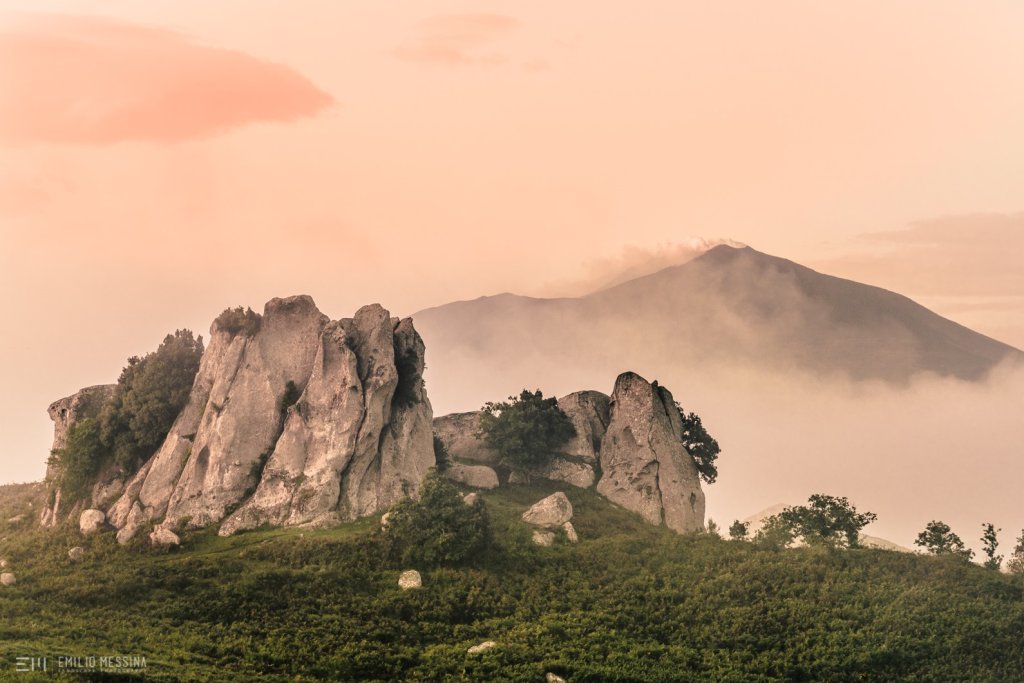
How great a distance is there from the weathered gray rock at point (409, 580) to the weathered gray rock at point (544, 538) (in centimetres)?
1147

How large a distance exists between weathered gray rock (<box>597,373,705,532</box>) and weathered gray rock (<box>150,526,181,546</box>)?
39687 millimetres

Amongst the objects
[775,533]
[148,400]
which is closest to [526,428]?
[775,533]

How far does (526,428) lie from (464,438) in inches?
364

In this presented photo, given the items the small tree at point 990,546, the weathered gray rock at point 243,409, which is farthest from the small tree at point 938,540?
the weathered gray rock at point 243,409

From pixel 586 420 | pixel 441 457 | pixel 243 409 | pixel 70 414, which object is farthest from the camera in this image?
pixel 586 420

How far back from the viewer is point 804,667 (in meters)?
45.2

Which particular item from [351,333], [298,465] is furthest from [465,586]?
[351,333]

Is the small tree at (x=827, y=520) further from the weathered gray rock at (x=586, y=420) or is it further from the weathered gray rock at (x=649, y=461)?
the weathered gray rock at (x=586, y=420)

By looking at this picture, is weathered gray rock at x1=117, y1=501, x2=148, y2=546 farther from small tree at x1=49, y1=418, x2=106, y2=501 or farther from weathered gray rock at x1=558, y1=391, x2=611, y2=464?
weathered gray rock at x1=558, y1=391, x2=611, y2=464

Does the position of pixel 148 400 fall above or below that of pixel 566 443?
above

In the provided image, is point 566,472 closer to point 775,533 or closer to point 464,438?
point 464,438

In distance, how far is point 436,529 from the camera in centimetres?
5634

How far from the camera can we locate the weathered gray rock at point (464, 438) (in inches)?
3374

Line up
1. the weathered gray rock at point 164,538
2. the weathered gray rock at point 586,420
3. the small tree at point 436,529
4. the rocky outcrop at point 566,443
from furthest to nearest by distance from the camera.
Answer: the weathered gray rock at point 586,420 → the rocky outcrop at point 566,443 → the weathered gray rock at point 164,538 → the small tree at point 436,529
